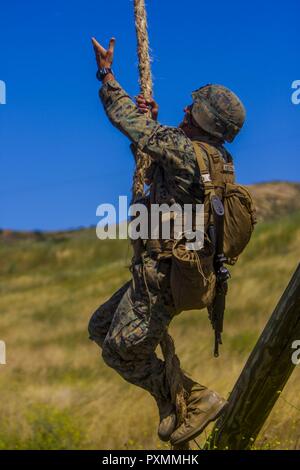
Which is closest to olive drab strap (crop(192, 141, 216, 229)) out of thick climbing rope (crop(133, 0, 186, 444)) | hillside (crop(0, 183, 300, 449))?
thick climbing rope (crop(133, 0, 186, 444))

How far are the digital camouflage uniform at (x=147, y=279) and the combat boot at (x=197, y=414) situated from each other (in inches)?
8.7

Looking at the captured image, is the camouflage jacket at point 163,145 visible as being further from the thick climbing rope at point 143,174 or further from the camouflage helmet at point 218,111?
the thick climbing rope at point 143,174

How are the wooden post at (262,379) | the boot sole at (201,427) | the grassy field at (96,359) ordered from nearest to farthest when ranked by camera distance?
the boot sole at (201,427)
the wooden post at (262,379)
the grassy field at (96,359)

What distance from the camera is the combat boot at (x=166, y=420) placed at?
22.9ft

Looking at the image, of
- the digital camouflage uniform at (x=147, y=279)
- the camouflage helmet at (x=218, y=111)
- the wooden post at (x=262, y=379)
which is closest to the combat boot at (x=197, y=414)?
the digital camouflage uniform at (x=147, y=279)

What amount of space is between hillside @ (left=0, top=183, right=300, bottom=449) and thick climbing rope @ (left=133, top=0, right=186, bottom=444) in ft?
2.50

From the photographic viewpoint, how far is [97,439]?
49.6 ft

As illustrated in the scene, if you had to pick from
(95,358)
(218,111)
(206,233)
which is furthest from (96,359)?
(218,111)

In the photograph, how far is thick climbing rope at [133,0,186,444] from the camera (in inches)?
273

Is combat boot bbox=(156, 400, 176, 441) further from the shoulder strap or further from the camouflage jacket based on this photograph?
the shoulder strap

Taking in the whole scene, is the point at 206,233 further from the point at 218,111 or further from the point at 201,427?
the point at 201,427

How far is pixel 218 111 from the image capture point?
654cm

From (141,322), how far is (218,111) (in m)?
1.47
